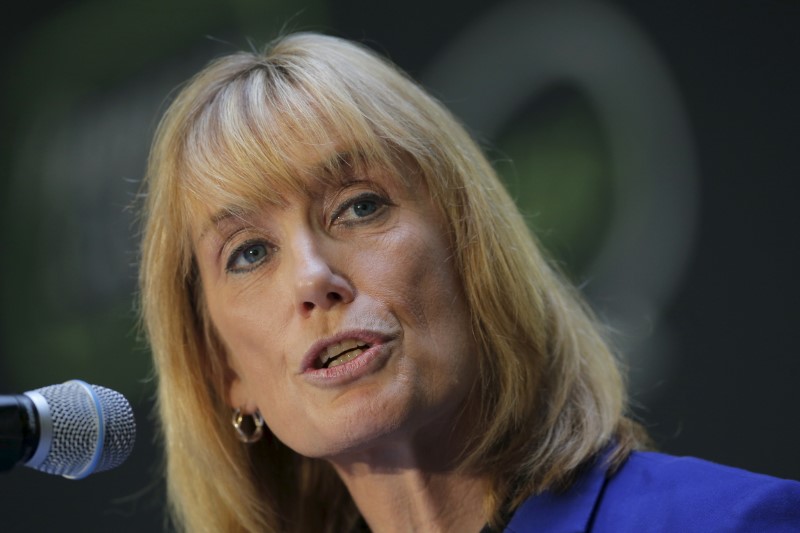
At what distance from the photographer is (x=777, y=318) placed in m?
3.05

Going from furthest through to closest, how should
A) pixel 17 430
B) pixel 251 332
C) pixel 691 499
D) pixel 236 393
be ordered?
1. pixel 236 393
2. pixel 251 332
3. pixel 691 499
4. pixel 17 430

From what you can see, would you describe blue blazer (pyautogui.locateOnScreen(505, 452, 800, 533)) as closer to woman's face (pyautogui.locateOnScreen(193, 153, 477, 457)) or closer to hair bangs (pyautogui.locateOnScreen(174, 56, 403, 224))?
woman's face (pyautogui.locateOnScreen(193, 153, 477, 457))

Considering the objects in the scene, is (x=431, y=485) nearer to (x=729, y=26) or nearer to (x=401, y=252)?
(x=401, y=252)

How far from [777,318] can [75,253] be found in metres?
2.06

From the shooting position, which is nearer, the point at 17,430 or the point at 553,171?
the point at 17,430

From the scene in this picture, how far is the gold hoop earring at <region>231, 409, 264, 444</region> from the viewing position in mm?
2406

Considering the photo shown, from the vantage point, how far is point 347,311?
78.0 inches

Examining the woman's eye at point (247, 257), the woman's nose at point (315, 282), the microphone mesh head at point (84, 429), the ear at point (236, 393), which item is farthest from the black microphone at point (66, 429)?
the ear at point (236, 393)

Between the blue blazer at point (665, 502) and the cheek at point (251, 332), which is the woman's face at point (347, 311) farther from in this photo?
the blue blazer at point (665, 502)

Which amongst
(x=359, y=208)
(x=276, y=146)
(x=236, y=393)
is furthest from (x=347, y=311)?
(x=236, y=393)

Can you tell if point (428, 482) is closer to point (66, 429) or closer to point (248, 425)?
point (248, 425)

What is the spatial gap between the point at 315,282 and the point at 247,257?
26 cm

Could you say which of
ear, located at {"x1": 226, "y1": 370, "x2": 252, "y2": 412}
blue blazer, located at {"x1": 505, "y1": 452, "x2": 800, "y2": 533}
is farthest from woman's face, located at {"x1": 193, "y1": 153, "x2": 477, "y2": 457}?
blue blazer, located at {"x1": 505, "y1": 452, "x2": 800, "y2": 533}

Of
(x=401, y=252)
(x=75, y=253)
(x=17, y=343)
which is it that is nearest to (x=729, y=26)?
(x=401, y=252)
